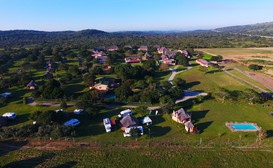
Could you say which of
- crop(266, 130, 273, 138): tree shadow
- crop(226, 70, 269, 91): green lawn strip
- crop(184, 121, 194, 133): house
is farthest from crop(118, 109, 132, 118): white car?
crop(226, 70, 269, 91): green lawn strip

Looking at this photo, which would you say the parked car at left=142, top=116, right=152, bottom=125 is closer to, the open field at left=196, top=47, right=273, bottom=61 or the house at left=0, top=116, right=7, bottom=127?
the house at left=0, top=116, right=7, bottom=127

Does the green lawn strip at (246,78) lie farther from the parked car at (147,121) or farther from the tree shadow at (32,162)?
the tree shadow at (32,162)

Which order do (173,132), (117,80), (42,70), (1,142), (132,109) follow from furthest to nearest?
(42,70), (117,80), (132,109), (173,132), (1,142)

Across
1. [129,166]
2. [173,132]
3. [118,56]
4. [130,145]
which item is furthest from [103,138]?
[118,56]

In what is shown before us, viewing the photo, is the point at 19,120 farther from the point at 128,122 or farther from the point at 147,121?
the point at 147,121

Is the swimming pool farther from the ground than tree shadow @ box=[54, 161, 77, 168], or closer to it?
closer to it

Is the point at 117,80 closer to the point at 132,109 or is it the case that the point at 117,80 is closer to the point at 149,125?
the point at 132,109

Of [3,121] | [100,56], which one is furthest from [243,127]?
[100,56]
